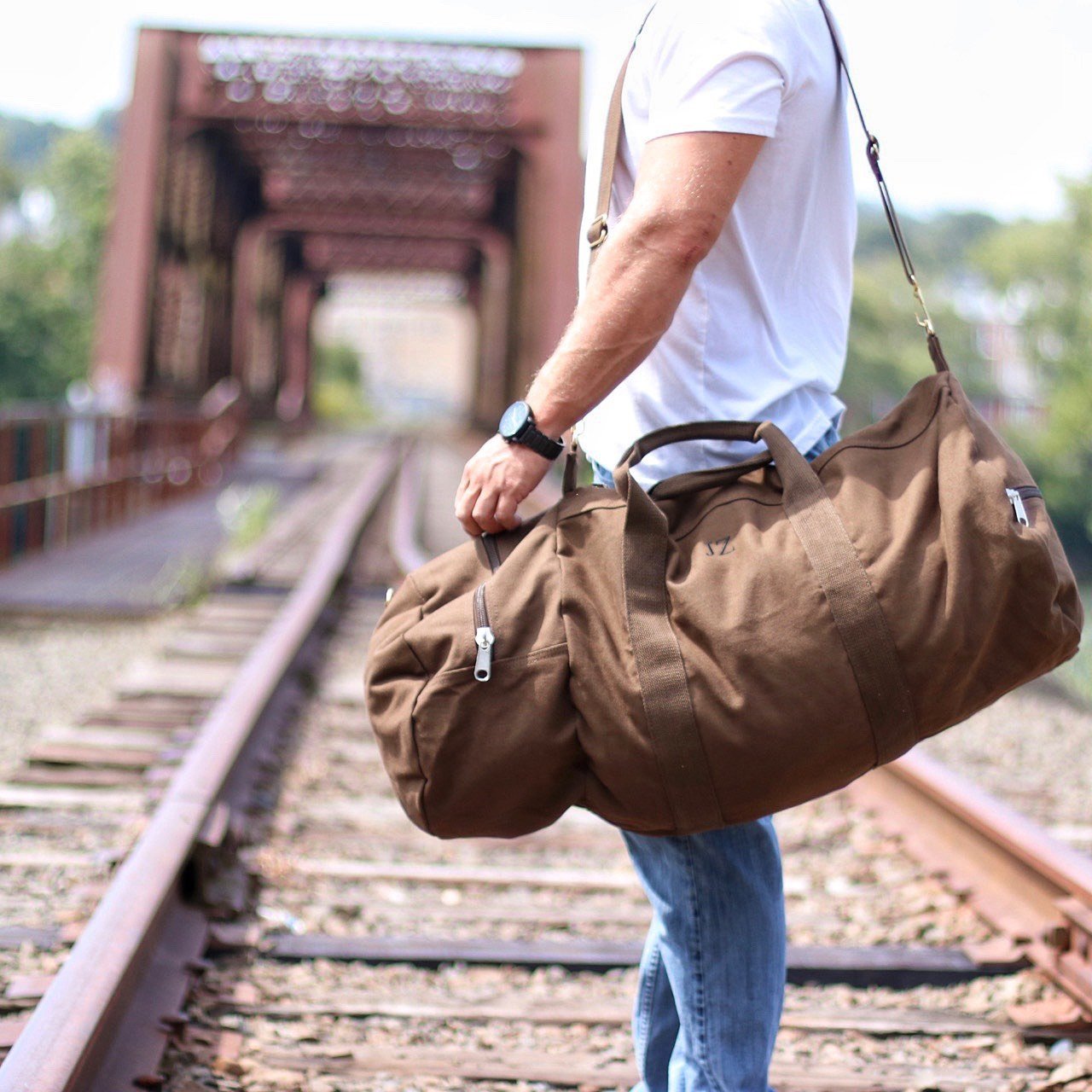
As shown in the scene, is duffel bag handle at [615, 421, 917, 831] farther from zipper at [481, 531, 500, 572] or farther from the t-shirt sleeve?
the t-shirt sleeve

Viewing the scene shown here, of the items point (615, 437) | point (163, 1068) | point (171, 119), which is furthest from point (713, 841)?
point (171, 119)

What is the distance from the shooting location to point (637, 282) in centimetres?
148

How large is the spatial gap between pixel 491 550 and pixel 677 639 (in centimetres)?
28

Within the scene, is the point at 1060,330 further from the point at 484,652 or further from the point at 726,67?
the point at 484,652

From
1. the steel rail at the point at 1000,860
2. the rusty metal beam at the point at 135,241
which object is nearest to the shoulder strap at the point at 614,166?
the steel rail at the point at 1000,860

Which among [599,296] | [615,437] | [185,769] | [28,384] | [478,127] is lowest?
[185,769]

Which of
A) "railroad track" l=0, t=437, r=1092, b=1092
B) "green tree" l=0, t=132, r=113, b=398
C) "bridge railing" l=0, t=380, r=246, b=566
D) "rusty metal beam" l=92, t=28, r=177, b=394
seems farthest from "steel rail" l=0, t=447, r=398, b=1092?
"green tree" l=0, t=132, r=113, b=398

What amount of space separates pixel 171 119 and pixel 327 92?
106 inches

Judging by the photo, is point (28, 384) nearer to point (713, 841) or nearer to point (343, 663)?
point (343, 663)

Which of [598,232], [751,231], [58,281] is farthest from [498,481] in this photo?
[58,281]

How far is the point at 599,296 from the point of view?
1.50 meters

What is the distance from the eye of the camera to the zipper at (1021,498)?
1441 millimetres

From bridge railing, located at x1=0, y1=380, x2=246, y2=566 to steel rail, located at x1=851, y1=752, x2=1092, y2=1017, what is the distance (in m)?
6.15

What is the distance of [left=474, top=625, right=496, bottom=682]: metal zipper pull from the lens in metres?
1.47
